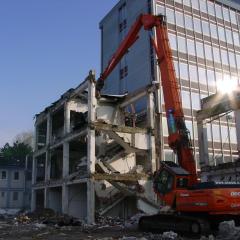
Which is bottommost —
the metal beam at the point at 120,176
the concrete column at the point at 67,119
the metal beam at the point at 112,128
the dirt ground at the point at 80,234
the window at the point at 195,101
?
the dirt ground at the point at 80,234

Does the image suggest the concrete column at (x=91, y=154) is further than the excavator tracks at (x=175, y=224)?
Yes

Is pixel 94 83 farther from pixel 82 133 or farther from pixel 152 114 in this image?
pixel 152 114

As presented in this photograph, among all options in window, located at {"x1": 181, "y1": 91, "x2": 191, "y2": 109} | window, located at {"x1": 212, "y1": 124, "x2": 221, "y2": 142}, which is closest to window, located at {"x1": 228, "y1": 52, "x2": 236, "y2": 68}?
window, located at {"x1": 181, "y1": 91, "x2": 191, "y2": 109}

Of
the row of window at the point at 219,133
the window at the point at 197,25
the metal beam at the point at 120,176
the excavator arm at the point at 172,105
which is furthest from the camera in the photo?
the window at the point at 197,25

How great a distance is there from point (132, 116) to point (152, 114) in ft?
14.0

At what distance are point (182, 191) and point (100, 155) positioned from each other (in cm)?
1633

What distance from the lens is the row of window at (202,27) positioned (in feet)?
162

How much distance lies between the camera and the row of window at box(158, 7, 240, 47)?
49250mm

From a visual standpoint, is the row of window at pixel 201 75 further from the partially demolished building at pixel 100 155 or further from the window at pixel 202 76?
the partially demolished building at pixel 100 155

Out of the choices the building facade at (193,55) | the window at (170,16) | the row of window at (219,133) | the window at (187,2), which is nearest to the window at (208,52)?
the building facade at (193,55)

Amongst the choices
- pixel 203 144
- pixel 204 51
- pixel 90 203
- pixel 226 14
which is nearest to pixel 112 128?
pixel 90 203

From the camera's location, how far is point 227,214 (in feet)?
54.6

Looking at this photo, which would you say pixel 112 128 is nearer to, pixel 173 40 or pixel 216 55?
pixel 173 40

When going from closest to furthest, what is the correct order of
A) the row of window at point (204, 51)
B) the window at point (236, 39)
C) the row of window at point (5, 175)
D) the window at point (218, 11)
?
the row of window at point (204, 51)
the window at point (218, 11)
the window at point (236, 39)
the row of window at point (5, 175)
